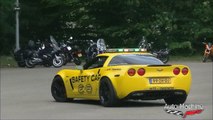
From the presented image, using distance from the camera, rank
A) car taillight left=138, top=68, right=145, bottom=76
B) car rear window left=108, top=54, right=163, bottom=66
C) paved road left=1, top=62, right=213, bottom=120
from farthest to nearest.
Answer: car rear window left=108, top=54, right=163, bottom=66, car taillight left=138, top=68, right=145, bottom=76, paved road left=1, top=62, right=213, bottom=120

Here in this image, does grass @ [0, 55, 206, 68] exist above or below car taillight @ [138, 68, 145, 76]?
below

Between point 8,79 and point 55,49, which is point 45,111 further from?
point 55,49

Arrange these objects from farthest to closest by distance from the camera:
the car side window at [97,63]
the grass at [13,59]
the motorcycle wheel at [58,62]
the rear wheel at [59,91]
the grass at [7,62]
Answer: the grass at [13,59]
the grass at [7,62]
the motorcycle wheel at [58,62]
the rear wheel at [59,91]
the car side window at [97,63]

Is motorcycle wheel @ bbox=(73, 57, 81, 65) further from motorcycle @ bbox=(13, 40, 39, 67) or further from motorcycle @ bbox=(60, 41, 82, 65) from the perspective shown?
motorcycle @ bbox=(13, 40, 39, 67)

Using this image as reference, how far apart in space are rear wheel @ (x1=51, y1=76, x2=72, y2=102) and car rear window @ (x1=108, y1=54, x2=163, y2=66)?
201cm

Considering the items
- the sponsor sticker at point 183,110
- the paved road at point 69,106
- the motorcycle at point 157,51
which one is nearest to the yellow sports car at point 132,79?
the paved road at point 69,106

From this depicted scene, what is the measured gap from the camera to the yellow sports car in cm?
1284

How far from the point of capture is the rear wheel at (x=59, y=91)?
15.3m

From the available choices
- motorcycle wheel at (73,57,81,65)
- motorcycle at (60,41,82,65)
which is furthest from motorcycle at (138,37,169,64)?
motorcycle at (60,41,82,65)

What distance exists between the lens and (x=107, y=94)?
13.2 m

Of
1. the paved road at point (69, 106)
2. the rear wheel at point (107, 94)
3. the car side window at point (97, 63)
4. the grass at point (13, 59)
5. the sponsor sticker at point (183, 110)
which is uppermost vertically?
the sponsor sticker at point (183, 110)

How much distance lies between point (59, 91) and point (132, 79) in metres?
3.10

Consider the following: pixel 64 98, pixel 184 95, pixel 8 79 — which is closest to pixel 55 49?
pixel 8 79

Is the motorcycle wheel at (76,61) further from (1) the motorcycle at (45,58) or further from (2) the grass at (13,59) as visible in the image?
(2) the grass at (13,59)
